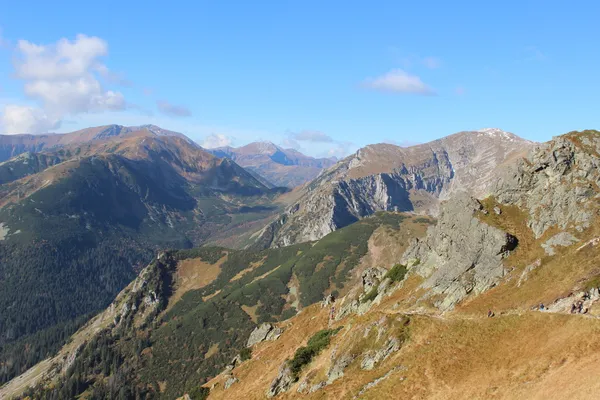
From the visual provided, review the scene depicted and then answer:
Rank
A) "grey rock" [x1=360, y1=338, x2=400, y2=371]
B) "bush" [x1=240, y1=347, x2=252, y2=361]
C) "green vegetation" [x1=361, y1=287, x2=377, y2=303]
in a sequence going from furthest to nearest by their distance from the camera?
"bush" [x1=240, y1=347, x2=252, y2=361]
"green vegetation" [x1=361, y1=287, x2=377, y2=303]
"grey rock" [x1=360, y1=338, x2=400, y2=371]

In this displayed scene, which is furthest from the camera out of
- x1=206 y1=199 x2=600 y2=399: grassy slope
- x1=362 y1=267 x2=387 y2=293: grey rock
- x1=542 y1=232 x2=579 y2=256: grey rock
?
x1=362 y1=267 x2=387 y2=293: grey rock

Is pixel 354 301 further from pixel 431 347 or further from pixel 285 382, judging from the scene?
pixel 431 347

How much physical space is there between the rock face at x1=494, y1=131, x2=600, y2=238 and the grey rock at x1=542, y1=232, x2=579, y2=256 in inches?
107

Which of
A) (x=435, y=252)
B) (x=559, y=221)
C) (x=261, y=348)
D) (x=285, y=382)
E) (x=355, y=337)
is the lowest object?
(x=261, y=348)

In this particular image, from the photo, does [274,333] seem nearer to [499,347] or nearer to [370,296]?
[370,296]

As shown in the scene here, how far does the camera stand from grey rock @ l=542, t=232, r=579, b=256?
75.9 meters

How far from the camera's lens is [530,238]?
274 feet

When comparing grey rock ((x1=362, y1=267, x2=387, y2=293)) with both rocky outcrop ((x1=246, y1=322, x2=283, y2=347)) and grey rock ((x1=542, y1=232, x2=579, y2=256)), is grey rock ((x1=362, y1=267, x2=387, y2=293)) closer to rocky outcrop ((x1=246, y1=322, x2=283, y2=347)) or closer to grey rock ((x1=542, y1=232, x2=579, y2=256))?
rocky outcrop ((x1=246, y1=322, x2=283, y2=347))

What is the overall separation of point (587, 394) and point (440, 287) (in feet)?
133

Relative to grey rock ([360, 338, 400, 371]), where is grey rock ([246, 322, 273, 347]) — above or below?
below

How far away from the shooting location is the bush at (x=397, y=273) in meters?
105

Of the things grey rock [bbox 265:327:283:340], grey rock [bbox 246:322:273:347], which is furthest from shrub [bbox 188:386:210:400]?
grey rock [bbox 246:322:273:347]

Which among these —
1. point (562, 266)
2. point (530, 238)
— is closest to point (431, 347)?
point (562, 266)

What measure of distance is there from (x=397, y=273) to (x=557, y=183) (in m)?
42.0
